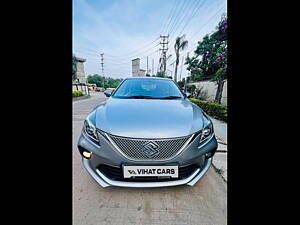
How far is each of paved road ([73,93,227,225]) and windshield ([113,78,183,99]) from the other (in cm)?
120

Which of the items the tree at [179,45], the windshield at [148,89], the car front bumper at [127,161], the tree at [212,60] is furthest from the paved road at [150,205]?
the tree at [179,45]

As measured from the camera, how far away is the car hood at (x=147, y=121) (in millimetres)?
1162

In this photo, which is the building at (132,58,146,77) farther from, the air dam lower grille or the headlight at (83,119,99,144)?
the air dam lower grille

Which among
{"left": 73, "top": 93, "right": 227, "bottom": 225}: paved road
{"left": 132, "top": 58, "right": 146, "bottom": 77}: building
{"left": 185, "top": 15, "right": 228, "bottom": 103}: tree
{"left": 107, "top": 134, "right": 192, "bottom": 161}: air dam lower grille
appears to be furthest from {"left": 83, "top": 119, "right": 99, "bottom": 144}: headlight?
{"left": 132, "top": 58, "right": 146, "bottom": 77}: building

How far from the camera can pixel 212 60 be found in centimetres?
777

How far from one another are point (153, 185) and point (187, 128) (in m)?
0.57

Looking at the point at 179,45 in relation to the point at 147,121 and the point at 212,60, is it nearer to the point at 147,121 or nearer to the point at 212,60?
the point at 212,60

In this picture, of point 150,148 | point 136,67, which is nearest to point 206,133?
point 150,148

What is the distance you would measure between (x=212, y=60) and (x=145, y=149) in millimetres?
8223

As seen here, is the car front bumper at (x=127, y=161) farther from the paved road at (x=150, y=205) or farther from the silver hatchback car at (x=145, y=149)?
the paved road at (x=150, y=205)

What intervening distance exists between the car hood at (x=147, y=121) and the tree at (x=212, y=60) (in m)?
5.41
